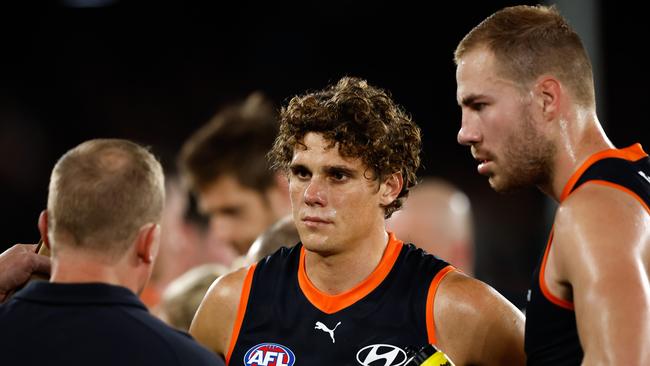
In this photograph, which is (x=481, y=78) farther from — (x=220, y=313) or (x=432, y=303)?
(x=220, y=313)

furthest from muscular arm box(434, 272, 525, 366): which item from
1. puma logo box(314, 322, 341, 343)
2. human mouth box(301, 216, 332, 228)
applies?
human mouth box(301, 216, 332, 228)

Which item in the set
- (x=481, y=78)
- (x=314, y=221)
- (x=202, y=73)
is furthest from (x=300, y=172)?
(x=202, y=73)

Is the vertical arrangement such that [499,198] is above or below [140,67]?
below

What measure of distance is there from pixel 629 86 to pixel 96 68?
5.40 metres

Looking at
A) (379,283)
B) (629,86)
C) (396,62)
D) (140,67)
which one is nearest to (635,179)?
(379,283)

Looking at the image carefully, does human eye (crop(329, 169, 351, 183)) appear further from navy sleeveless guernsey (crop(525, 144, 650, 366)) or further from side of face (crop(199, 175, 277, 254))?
side of face (crop(199, 175, 277, 254))

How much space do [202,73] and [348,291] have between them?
6889 mm

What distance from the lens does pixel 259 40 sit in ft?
31.7

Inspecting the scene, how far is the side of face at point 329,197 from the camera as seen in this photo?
3133 millimetres

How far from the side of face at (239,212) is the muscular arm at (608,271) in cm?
301

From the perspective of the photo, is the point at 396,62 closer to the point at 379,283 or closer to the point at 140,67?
the point at 140,67

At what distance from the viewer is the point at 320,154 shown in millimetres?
3207

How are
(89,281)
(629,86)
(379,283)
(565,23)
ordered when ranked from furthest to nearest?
(629,86) < (379,283) < (565,23) < (89,281)

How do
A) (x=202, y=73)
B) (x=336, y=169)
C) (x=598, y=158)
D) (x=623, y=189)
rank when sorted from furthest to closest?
1. (x=202, y=73)
2. (x=336, y=169)
3. (x=598, y=158)
4. (x=623, y=189)
